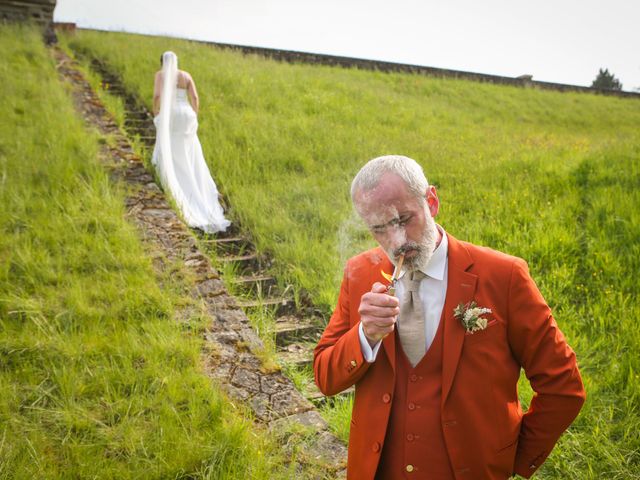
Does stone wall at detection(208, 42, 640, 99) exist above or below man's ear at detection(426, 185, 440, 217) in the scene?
above

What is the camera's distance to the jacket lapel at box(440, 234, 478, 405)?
5.65 ft

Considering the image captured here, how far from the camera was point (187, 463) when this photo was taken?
2787mm

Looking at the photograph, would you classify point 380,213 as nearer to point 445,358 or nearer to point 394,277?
point 394,277

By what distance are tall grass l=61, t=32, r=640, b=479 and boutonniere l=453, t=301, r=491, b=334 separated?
2006 mm

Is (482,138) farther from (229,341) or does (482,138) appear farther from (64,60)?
(64,60)

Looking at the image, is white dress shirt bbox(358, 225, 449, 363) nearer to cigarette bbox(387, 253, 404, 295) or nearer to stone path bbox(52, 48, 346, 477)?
cigarette bbox(387, 253, 404, 295)

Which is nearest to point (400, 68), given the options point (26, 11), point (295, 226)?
point (26, 11)

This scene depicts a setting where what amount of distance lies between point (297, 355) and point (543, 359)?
10.1ft

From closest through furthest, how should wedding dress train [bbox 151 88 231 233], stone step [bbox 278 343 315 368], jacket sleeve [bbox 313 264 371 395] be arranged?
jacket sleeve [bbox 313 264 371 395]
stone step [bbox 278 343 315 368]
wedding dress train [bbox 151 88 231 233]

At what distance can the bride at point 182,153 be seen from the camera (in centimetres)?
727

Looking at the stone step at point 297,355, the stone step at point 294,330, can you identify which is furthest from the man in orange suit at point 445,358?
the stone step at point 294,330

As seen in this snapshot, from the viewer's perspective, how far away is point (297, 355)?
14.9 feet

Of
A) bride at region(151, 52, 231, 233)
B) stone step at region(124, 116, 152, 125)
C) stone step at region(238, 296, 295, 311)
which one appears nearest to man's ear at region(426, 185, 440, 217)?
stone step at region(238, 296, 295, 311)

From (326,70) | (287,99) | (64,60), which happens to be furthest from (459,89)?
(64,60)
